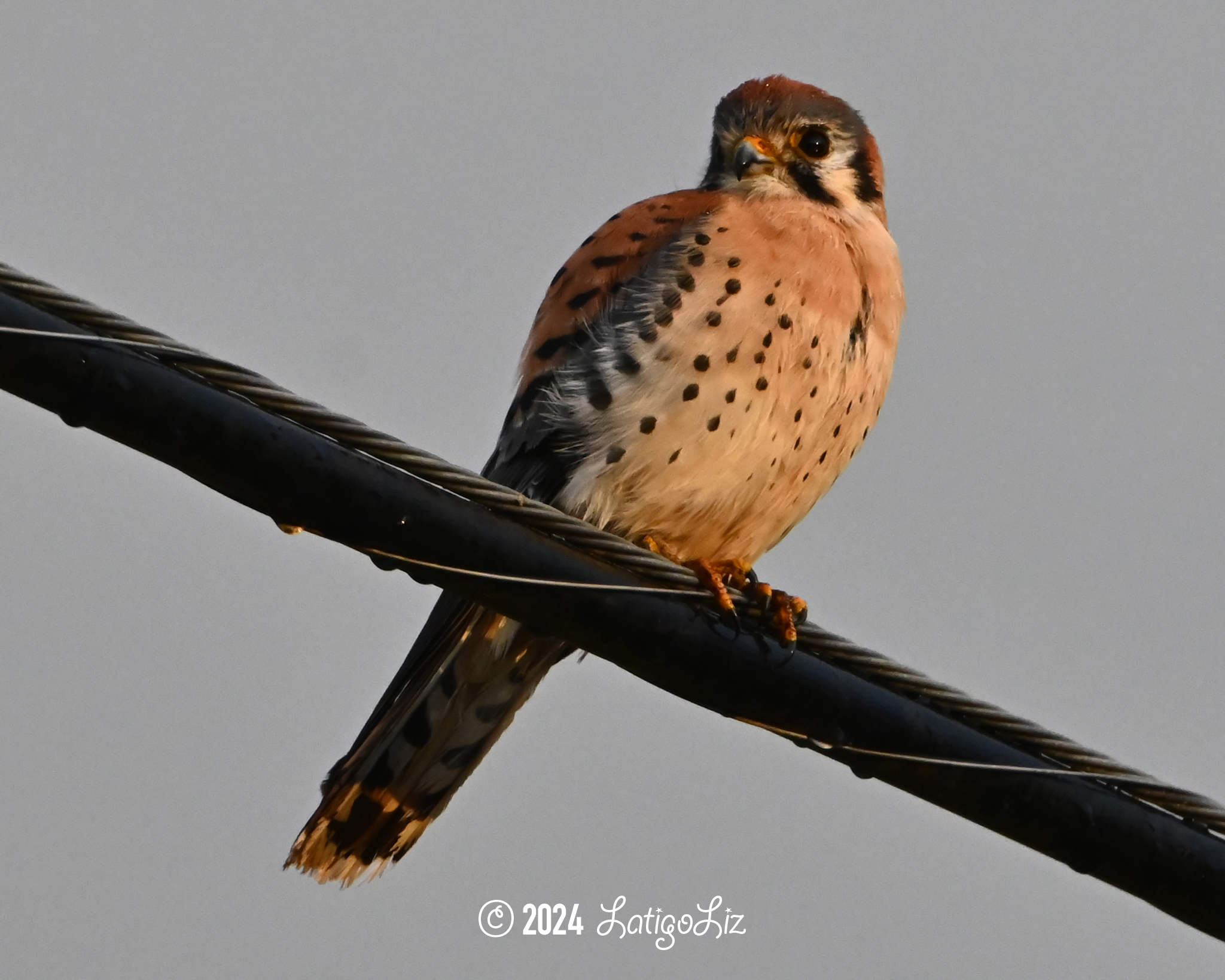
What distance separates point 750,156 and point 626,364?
1170 mm

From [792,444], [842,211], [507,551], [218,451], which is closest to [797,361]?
[792,444]

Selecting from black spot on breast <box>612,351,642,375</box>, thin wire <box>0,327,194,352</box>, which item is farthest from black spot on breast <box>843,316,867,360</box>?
thin wire <box>0,327,194,352</box>

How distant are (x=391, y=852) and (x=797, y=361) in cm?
179

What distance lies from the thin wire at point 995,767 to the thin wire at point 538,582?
18.2 inches

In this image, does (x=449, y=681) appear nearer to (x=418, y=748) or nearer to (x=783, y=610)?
(x=418, y=748)

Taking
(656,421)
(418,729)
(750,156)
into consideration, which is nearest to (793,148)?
(750,156)

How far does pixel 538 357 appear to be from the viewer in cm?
510

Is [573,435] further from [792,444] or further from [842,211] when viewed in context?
[842,211]

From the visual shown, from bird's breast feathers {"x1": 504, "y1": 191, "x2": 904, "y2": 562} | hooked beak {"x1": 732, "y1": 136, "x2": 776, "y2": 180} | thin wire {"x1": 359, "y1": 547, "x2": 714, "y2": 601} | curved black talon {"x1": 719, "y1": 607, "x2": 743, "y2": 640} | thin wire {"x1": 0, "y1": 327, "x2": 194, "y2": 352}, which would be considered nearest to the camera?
thin wire {"x1": 0, "y1": 327, "x2": 194, "y2": 352}

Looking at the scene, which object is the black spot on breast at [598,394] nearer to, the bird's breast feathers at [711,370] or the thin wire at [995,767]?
the bird's breast feathers at [711,370]

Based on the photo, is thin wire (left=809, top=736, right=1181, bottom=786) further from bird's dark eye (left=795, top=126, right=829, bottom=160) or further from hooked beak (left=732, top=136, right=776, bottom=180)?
bird's dark eye (left=795, top=126, right=829, bottom=160)

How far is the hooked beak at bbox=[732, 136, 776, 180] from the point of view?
5.55m

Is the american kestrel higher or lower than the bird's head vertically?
lower

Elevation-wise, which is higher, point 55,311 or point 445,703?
point 445,703
